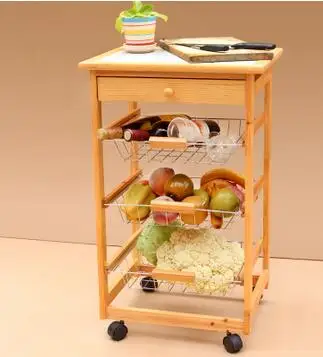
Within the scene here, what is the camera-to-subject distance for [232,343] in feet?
6.11

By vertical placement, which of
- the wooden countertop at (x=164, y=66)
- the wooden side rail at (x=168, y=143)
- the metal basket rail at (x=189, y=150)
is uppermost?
the wooden countertop at (x=164, y=66)

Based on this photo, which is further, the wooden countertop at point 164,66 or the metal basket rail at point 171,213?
the metal basket rail at point 171,213

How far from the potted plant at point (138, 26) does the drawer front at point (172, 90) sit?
0.13 metres

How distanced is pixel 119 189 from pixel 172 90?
1.17 ft

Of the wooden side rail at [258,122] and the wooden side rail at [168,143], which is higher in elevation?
the wooden side rail at [258,122]

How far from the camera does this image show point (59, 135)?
2533 millimetres

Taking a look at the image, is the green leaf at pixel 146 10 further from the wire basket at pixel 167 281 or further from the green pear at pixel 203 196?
Result: the wire basket at pixel 167 281

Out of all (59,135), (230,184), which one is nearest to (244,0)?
(230,184)

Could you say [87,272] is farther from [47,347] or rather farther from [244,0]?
[244,0]

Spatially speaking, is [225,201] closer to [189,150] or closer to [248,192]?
[248,192]

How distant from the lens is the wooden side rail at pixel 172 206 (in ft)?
5.93

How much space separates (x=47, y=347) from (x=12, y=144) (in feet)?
2.94

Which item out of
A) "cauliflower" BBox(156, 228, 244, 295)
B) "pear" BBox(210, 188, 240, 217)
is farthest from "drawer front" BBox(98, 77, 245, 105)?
"cauliflower" BBox(156, 228, 244, 295)

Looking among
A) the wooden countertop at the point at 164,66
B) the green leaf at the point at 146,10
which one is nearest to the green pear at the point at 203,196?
the wooden countertop at the point at 164,66
